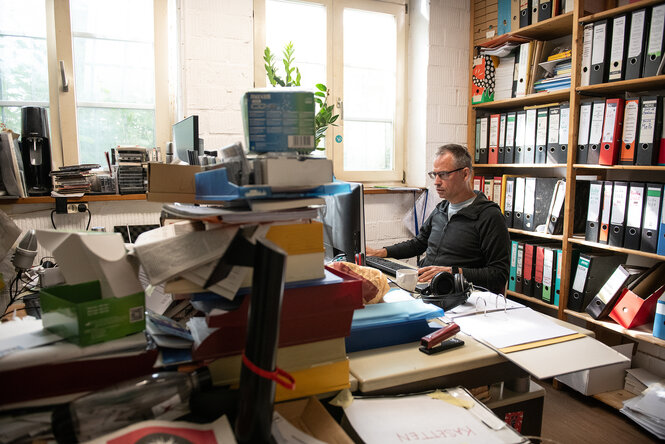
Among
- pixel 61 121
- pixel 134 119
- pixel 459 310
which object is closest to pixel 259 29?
pixel 134 119

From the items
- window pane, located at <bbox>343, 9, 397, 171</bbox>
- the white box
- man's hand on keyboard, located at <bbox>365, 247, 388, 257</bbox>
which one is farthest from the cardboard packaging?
window pane, located at <bbox>343, 9, 397, 171</bbox>

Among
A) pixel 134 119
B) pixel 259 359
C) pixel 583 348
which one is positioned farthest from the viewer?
pixel 134 119

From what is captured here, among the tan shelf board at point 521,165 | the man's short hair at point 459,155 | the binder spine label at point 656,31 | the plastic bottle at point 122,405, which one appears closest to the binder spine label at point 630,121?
the binder spine label at point 656,31

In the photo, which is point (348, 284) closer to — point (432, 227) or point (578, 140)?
point (432, 227)

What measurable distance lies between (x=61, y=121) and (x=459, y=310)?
2374mm

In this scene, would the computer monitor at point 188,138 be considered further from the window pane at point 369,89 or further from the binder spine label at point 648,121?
the binder spine label at point 648,121

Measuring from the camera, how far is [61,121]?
248 cm

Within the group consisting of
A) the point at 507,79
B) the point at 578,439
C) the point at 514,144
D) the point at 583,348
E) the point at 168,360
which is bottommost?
the point at 578,439

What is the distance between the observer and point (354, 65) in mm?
3166

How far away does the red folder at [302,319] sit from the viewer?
0.79 metres

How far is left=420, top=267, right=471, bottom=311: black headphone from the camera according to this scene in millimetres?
1390

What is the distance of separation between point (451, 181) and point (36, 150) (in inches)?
83.5

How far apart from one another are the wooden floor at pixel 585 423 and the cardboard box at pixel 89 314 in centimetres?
178

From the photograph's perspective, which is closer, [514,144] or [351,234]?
[351,234]
